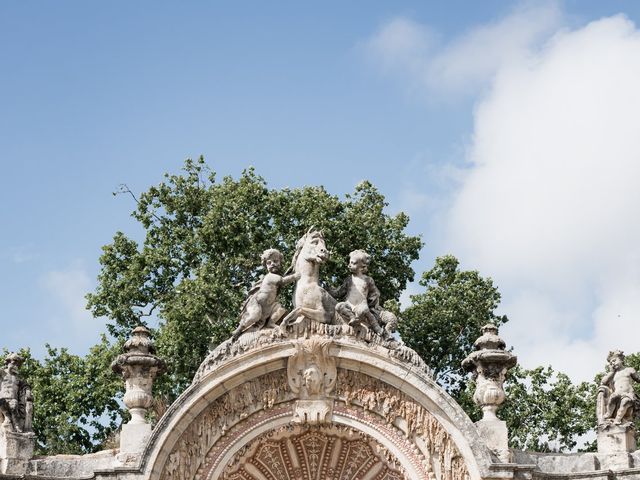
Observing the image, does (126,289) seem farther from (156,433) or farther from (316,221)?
(156,433)

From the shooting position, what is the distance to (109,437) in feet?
88.2

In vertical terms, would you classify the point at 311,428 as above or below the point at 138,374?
below

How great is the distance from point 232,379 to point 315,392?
1140mm

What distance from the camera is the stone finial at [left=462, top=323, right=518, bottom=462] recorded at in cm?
1747

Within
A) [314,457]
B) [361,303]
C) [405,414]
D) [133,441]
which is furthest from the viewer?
[314,457]

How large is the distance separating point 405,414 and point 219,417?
249 centimetres

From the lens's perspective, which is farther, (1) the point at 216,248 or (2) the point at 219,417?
(1) the point at 216,248

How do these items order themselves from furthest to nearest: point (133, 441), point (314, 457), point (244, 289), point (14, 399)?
point (244, 289) < point (314, 457) < point (14, 399) < point (133, 441)

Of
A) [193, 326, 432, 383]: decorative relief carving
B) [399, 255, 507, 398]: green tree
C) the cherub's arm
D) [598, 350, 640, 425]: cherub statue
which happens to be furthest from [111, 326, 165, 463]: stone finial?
[399, 255, 507, 398]: green tree

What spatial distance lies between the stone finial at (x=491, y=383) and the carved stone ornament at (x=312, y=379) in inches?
76.4

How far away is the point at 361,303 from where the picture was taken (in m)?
17.8

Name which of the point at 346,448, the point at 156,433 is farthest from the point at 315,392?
the point at 156,433

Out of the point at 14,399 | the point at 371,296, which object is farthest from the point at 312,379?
the point at 14,399

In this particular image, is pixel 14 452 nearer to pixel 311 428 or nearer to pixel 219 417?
pixel 219 417
